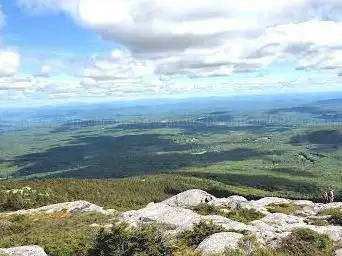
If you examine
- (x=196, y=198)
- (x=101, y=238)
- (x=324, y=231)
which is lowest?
(x=196, y=198)

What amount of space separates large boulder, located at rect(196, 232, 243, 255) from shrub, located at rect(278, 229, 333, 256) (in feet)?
12.8

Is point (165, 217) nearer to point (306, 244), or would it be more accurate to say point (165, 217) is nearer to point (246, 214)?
point (246, 214)

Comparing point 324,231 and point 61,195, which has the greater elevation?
point 324,231

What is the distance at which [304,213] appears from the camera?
242 feet

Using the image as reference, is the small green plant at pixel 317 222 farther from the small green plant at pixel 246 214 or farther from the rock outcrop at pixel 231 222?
the small green plant at pixel 246 214

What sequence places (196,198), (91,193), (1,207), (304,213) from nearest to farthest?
(304,213) < (196,198) < (1,207) < (91,193)

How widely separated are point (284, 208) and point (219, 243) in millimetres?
48557

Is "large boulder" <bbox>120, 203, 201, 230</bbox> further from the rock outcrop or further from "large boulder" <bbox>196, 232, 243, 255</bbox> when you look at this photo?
"large boulder" <bbox>196, 232, 243, 255</bbox>

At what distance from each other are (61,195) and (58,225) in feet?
265

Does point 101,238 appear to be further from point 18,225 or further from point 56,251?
point 18,225

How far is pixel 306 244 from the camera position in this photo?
37469mm

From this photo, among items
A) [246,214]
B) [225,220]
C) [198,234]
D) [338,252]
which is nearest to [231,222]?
[225,220]

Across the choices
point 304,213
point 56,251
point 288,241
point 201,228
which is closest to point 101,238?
point 56,251

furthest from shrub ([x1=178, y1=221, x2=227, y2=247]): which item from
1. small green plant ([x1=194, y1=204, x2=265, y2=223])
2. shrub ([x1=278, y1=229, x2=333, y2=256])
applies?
small green plant ([x1=194, y1=204, x2=265, y2=223])
